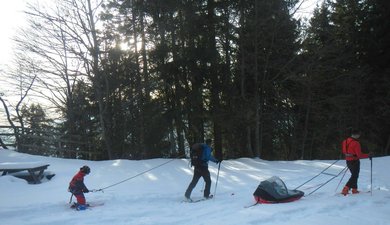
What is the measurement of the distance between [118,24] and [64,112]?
847cm

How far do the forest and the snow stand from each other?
5.93m

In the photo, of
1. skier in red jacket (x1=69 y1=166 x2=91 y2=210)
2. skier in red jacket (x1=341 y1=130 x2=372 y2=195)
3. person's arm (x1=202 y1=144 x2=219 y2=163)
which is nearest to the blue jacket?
person's arm (x1=202 y1=144 x2=219 y2=163)

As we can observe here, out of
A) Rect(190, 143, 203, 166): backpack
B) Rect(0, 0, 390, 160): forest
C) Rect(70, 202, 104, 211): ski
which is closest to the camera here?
Rect(70, 202, 104, 211): ski

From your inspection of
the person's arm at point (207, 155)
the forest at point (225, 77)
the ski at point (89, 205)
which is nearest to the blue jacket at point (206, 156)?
the person's arm at point (207, 155)

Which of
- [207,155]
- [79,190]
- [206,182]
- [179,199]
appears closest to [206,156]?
[207,155]

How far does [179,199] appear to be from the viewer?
1084cm

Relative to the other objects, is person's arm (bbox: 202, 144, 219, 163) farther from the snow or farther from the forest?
the forest

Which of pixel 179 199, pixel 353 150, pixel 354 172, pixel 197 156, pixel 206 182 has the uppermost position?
pixel 353 150

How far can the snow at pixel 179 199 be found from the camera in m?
8.16

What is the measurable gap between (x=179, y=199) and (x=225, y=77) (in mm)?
11862

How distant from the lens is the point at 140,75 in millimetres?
24047

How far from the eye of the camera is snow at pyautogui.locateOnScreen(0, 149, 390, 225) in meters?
8.16

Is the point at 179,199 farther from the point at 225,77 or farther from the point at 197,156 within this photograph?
the point at 225,77

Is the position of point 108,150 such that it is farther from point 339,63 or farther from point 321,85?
point 339,63
